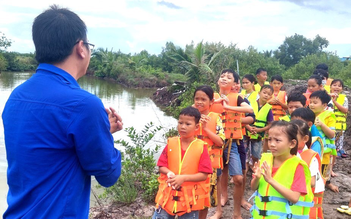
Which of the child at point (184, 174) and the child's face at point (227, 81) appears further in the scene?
the child's face at point (227, 81)

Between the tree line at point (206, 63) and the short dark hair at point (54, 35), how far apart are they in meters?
5.06

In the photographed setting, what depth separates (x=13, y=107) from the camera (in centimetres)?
159

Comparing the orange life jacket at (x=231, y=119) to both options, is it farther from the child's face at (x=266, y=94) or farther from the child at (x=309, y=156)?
the child at (x=309, y=156)

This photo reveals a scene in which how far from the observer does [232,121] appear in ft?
14.2

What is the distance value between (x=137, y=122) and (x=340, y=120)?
765 centimetres

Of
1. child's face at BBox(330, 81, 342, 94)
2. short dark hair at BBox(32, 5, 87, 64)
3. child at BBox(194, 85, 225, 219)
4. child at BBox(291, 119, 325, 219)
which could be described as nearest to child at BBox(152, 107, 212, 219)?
child at BBox(194, 85, 225, 219)

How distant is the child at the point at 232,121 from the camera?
13.4 feet

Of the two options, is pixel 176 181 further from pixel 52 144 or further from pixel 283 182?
pixel 52 144

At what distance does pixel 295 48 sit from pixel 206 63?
85.5ft

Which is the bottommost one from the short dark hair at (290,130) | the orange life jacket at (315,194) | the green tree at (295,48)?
the orange life jacket at (315,194)

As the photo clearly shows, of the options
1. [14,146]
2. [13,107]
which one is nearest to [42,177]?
[14,146]

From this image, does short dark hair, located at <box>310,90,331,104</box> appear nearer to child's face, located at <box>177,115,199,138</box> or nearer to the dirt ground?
the dirt ground

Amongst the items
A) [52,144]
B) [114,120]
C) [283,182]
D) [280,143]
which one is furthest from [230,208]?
[52,144]

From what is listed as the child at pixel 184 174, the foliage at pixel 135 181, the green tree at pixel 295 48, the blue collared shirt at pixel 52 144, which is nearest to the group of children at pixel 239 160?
the child at pixel 184 174
